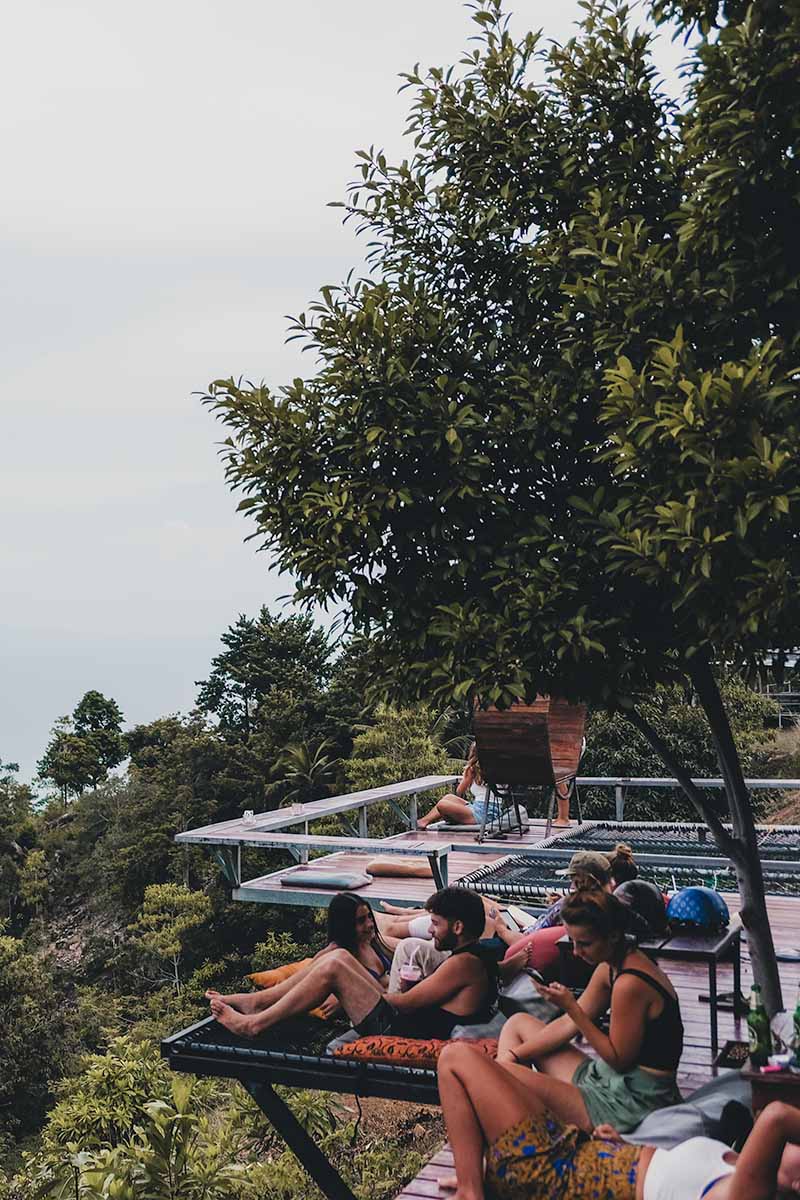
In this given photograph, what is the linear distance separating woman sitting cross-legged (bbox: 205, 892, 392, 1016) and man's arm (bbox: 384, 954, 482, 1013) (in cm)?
34

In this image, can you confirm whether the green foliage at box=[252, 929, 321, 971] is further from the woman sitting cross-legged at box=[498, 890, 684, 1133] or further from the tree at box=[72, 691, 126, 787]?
the tree at box=[72, 691, 126, 787]

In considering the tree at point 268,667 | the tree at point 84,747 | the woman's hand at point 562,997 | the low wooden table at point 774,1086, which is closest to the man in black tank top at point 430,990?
the woman's hand at point 562,997

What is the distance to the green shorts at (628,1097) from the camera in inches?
147

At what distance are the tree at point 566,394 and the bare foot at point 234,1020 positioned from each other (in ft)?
6.22

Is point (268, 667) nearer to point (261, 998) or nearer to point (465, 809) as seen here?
point (465, 809)

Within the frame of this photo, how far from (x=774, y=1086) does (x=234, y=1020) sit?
2.76 metres

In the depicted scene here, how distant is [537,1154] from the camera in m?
3.55

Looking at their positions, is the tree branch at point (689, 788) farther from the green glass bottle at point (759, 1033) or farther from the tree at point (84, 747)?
the tree at point (84, 747)

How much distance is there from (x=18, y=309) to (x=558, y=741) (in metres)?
65.9

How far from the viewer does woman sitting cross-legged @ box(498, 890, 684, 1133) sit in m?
3.73

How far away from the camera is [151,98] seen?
136 feet

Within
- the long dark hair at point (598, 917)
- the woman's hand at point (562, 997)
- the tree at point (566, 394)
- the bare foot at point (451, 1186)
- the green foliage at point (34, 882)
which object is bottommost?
the green foliage at point (34, 882)

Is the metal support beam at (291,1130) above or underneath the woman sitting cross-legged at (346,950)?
underneath

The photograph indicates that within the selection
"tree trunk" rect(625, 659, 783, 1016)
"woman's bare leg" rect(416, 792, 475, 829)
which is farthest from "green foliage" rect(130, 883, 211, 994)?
"tree trunk" rect(625, 659, 783, 1016)
